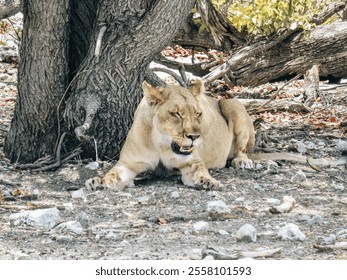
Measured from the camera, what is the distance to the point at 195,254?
476cm

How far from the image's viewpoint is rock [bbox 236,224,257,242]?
5.09 m

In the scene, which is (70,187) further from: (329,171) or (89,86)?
(329,171)

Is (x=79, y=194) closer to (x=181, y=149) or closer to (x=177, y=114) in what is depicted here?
(x=181, y=149)

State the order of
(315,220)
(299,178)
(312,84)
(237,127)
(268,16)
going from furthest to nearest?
(268,16) → (312,84) → (237,127) → (299,178) → (315,220)

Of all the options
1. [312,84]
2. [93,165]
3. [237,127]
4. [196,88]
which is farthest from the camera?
[312,84]

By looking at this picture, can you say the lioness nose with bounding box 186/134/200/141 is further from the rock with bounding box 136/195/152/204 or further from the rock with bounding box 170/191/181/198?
Result: the rock with bounding box 136/195/152/204

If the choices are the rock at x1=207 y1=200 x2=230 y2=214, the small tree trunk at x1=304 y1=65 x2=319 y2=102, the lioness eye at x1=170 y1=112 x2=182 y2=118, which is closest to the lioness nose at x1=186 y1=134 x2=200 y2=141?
the lioness eye at x1=170 y1=112 x2=182 y2=118

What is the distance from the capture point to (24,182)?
6812 mm

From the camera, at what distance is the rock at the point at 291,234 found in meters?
5.14

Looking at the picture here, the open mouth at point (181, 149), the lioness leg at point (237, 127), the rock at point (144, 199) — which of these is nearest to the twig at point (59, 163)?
the open mouth at point (181, 149)

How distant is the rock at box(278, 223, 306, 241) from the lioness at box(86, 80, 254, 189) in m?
1.38

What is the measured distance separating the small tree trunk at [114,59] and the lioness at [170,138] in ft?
1.70

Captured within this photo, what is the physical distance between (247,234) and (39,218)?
4.35ft

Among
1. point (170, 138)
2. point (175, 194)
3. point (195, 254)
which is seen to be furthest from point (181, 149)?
point (195, 254)
